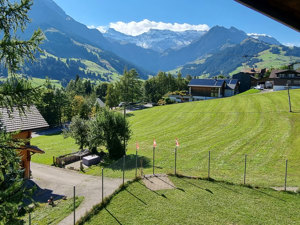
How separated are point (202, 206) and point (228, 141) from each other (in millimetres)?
17646

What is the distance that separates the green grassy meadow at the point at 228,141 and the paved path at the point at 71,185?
5.79 feet

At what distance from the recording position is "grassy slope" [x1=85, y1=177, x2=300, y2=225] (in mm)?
12452

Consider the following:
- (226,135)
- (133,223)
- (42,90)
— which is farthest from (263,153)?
(42,90)

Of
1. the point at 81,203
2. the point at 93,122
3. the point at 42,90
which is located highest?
the point at 42,90

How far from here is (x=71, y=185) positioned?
19.2 metres

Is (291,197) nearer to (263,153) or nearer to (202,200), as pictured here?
(202,200)

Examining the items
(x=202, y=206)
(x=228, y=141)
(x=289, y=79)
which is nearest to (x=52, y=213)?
(x=202, y=206)

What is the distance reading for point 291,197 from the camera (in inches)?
576

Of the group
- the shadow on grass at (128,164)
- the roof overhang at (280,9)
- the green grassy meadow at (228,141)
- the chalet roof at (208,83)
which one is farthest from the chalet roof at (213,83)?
the roof overhang at (280,9)

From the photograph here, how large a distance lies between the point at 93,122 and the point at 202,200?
1611cm

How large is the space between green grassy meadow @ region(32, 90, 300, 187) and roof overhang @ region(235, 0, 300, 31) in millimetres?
16577

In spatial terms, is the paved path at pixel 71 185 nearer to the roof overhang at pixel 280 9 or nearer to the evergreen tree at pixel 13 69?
the evergreen tree at pixel 13 69

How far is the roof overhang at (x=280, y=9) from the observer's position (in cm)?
241

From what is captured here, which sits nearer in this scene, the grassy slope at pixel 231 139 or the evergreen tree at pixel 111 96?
the grassy slope at pixel 231 139
